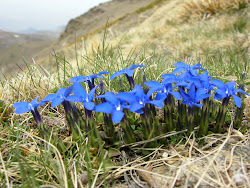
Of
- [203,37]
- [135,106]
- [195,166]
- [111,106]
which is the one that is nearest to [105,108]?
[111,106]

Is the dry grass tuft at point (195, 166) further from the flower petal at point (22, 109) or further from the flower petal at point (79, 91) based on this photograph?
the flower petal at point (22, 109)

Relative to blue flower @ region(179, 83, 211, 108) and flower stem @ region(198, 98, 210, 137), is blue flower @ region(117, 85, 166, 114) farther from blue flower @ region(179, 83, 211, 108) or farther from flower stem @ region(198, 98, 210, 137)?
flower stem @ region(198, 98, 210, 137)

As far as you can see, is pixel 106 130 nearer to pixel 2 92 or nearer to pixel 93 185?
pixel 93 185

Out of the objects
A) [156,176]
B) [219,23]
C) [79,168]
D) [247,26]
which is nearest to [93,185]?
[79,168]

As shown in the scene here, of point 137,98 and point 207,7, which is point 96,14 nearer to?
point 207,7

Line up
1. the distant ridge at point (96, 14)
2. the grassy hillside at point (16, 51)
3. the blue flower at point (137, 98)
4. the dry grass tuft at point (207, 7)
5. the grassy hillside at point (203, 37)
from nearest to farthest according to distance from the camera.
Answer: the blue flower at point (137, 98) → the grassy hillside at point (203, 37) → the dry grass tuft at point (207, 7) → the grassy hillside at point (16, 51) → the distant ridge at point (96, 14)

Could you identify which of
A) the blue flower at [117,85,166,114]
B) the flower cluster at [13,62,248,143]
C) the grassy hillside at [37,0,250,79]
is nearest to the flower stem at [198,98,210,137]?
the flower cluster at [13,62,248,143]

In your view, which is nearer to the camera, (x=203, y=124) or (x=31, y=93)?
(x=203, y=124)

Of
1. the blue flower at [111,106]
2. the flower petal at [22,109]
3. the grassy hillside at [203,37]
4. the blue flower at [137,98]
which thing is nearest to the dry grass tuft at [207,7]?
the grassy hillside at [203,37]
